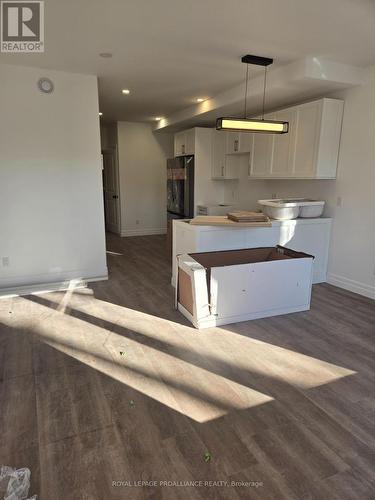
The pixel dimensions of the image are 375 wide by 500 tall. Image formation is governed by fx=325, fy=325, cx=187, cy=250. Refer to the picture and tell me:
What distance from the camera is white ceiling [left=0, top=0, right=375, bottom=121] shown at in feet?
7.79

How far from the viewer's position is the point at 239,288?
10.2 feet

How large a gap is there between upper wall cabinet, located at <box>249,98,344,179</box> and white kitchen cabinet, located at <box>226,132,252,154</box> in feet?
2.64

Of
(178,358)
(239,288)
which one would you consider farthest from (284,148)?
(178,358)

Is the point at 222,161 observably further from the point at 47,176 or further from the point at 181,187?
the point at 47,176

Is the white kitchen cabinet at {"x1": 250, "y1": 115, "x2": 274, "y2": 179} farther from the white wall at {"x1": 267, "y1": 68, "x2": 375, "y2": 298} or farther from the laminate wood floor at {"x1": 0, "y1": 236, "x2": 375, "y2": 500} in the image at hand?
the laminate wood floor at {"x1": 0, "y1": 236, "x2": 375, "y2": 500}

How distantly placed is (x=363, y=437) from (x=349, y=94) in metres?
3.77

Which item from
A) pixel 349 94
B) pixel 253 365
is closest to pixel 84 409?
pixel 253 365

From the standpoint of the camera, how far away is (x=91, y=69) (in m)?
3.75

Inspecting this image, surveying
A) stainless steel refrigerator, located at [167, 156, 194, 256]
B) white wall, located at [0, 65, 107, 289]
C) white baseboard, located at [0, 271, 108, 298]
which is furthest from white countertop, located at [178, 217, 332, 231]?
stainless steel refrigerator, located at [167, 156, 194, 256]

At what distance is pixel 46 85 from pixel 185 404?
12.4ft

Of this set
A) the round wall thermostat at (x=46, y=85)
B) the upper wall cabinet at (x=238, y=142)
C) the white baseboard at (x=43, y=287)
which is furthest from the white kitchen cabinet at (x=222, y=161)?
the white baseboard at (x=43, y=287)

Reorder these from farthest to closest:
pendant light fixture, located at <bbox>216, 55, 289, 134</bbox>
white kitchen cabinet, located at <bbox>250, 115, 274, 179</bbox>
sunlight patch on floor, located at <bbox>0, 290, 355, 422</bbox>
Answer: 1. white kitchen cabinet, located at <bbox>250, 115, 274, 179</bbox>
2. pendant light fixture, located at <bbox>216, 55, 289, 134</bbox>
3. sunlight patch on floor, located at <bbox>0, 290, 355, 422</bbox>

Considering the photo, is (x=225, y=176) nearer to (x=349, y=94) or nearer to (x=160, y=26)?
(x=349, y=94)

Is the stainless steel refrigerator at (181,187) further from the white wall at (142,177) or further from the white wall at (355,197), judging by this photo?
the white wall at (355,197)
